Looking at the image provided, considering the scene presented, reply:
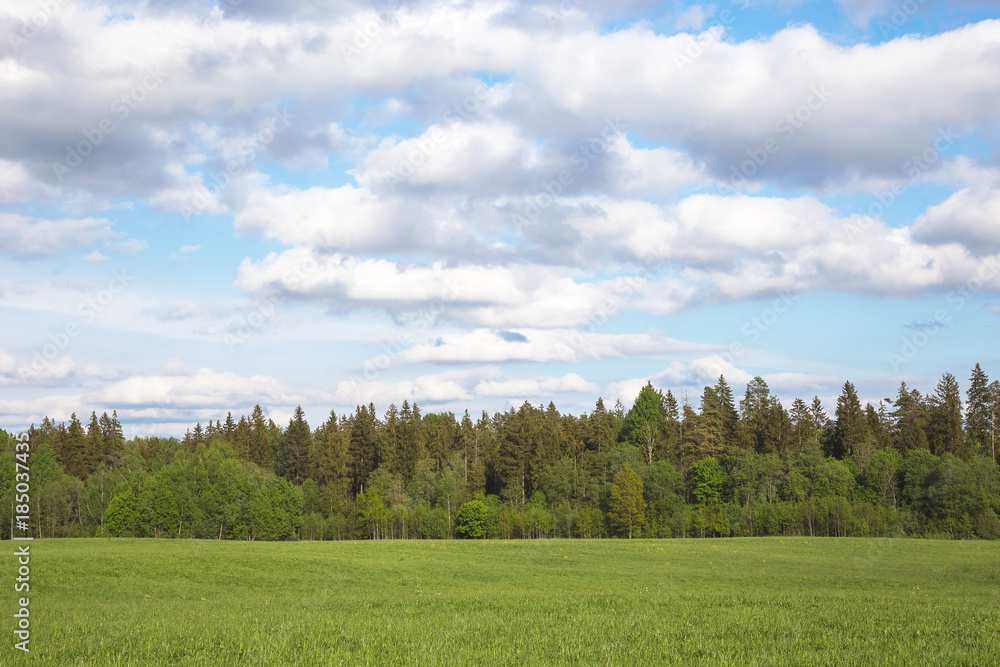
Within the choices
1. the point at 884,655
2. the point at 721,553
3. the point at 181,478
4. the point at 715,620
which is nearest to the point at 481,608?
the point at 715,620

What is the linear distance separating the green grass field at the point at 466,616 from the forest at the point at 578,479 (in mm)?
55730

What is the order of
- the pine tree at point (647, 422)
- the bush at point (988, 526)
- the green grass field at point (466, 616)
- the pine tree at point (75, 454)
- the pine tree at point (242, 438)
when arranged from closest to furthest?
1. the green grass field at point (466, 616)
2. the bush at point (988, 526)
3. the pine tree at point (75, 454)
4. the pine tree at point (647, 422)
5. the pine tree at point (242, 438)

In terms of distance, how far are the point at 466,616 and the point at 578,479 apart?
105m

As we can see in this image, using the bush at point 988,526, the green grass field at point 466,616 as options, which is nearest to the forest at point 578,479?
the bush at point 988,526

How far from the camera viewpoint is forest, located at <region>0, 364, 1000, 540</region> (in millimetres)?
98625

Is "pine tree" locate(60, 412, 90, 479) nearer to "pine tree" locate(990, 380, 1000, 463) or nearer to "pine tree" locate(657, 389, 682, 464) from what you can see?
"pine tree" locate(657, 389, 682, 464)

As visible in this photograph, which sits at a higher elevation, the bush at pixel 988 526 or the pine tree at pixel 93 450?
the pine tree at pixel 93 450

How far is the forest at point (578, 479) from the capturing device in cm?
9862

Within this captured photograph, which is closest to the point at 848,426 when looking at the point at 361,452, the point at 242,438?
the point at 361,452

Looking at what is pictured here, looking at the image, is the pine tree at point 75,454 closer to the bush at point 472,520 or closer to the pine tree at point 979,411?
the bush at point 472,520

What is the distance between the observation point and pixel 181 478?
10344 cm

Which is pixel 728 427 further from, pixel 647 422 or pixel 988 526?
pixel 988 526

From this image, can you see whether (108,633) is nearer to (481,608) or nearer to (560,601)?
(481,608)

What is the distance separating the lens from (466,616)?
20.5 metres
